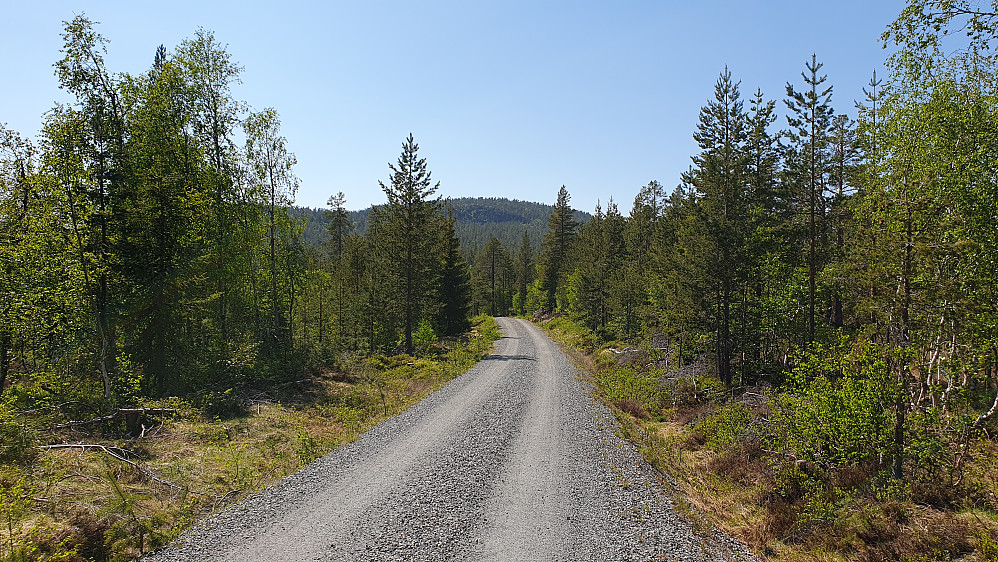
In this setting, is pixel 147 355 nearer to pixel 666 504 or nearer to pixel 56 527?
pixel 56 527

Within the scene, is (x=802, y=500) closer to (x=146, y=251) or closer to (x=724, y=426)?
(x=724, y=426)

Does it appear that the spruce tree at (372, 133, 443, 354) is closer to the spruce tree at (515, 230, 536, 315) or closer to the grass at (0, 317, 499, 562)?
the grass at (0, 317, 499, 562)

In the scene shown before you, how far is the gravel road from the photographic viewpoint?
21.6ft

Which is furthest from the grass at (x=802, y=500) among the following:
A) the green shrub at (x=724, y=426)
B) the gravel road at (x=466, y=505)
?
the gravel road at (x=466, y=505)

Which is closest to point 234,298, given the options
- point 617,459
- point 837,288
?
point 617,459

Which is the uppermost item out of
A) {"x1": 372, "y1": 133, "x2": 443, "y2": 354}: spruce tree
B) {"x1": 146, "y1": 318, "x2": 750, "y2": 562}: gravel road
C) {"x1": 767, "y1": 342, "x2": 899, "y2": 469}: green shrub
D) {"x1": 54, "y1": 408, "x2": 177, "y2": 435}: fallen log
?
{"x1": 372, "y1": 133, "x2": 443, "y2": 354}: spruce tree

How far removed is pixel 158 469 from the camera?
8.73 metres

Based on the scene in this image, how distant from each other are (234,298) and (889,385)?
20.9 metres

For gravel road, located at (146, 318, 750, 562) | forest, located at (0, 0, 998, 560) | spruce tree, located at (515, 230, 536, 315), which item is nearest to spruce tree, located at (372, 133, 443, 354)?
forest, located at (0, 0, 998, 560)

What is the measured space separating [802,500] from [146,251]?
16.9 meters

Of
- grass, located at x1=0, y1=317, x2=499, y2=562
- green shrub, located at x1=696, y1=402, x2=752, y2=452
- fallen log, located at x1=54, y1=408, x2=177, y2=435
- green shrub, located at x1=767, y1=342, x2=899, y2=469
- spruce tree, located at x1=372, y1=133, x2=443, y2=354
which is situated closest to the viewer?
grass, located at x1=0, y1=317, x2=499, y2=562

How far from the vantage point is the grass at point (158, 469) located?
5.90 metres

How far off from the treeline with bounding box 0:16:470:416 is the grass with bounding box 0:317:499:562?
129 centimetres

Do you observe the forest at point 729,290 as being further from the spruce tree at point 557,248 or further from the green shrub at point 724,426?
the spruce tree at point 557,248
